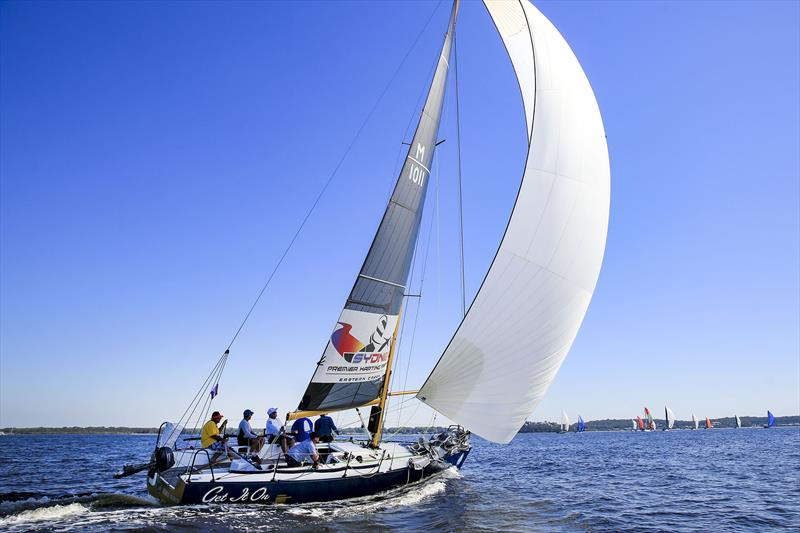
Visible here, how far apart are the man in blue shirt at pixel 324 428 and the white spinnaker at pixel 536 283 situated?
9.01ft

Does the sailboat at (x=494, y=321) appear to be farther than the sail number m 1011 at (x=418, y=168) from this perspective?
No

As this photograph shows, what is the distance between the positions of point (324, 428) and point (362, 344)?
93.1 inches

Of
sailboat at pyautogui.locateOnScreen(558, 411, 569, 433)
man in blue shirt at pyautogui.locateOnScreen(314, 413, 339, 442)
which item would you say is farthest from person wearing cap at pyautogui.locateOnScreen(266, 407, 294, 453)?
sailboat at pyautogui.locateOnScreen(558, 411, 569, 433)

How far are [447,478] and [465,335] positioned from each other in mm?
7847

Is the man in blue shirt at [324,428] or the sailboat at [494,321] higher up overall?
the sailboat at [494,321]

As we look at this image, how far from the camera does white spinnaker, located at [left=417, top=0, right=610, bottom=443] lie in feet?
37.0

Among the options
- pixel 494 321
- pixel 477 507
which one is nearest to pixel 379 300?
pixel 494 321

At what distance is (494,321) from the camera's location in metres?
11.2

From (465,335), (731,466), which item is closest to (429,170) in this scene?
(465,335)

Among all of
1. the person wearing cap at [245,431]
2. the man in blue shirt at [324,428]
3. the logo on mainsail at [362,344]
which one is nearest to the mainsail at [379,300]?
the logo on mainsail at [362,344]

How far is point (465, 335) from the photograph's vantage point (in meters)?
11.3

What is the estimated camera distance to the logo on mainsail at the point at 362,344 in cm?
1245

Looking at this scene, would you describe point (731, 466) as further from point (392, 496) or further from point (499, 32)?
point (499, 32)

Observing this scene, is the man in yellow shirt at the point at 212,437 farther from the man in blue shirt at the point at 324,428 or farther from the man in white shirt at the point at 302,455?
the man in blue shirt at the point at 324,428
